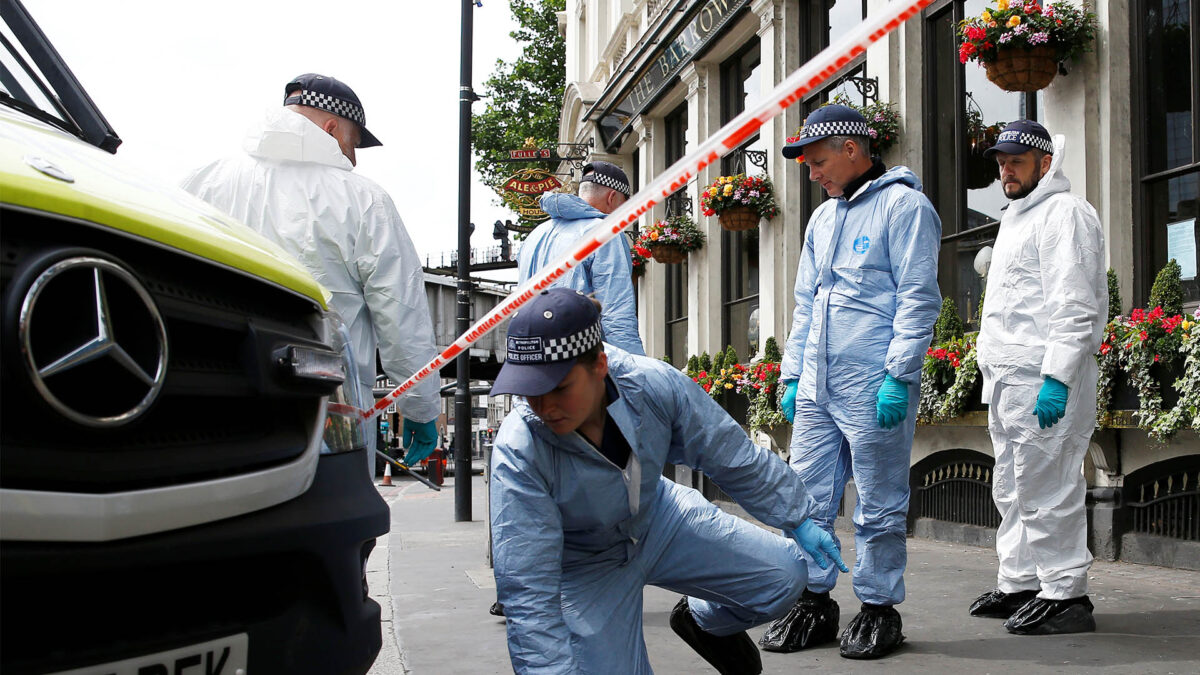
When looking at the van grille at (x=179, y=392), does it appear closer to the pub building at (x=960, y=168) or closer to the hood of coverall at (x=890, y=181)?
the hood of coverall at (x=890, y=181)

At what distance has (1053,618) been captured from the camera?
4.76 meters

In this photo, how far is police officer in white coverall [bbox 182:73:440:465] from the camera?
4047 mm

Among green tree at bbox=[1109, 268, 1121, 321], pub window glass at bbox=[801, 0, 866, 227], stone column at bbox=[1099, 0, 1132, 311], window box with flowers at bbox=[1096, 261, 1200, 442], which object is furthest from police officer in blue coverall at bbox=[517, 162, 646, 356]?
pub window glass at bbox=[801, 0, 866, 227]

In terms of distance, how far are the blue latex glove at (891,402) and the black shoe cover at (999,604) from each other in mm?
1254

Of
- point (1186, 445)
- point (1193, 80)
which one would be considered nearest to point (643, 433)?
point (1186, 445)

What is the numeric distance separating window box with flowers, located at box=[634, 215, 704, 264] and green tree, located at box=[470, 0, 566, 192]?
1955cm

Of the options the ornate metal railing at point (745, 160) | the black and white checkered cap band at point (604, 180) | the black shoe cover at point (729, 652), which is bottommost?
the black shoe cover at point (729, 652)

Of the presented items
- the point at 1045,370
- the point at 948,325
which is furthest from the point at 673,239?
the point at 1045,370

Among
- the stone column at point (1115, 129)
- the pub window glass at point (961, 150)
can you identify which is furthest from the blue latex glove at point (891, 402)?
the pub window glass at point (961, 150)

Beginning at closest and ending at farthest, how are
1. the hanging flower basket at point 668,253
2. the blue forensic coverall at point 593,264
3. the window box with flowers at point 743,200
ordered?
Answer: the blue forensic coverall at point 593,264 → the window box with flowers at point 743,200 → the hanging flower basket at point 668,253

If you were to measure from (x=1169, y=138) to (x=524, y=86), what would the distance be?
3069 cm

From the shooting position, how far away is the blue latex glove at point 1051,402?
4.74 meters

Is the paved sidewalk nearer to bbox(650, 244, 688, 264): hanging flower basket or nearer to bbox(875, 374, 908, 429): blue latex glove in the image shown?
bbox(875, 374, 908, 429): blue latex glove

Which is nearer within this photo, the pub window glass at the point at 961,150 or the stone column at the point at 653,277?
the pub window glass at the point at 961,150
